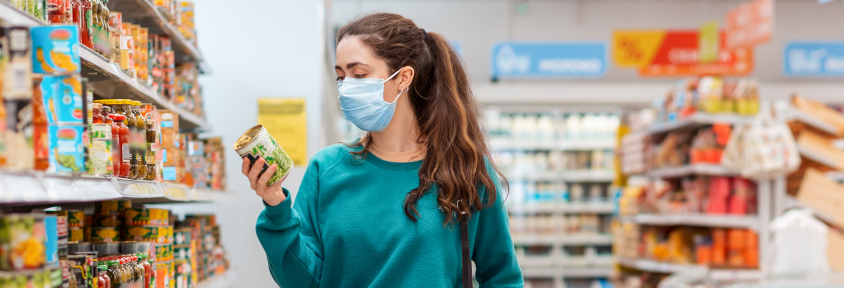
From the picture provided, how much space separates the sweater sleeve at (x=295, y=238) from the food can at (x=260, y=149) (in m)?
0.10

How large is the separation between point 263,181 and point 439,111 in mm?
604

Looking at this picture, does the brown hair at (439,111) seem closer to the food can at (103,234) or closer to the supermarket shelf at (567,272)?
the food can at (103,234)

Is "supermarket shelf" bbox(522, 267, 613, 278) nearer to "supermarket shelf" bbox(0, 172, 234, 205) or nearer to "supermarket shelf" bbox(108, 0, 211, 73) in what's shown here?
"supermarket shelf" bbox(108, 0, 211, 73)

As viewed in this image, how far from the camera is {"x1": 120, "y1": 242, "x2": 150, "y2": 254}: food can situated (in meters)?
1.92

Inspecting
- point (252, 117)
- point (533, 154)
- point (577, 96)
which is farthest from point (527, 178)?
point (252, 117)

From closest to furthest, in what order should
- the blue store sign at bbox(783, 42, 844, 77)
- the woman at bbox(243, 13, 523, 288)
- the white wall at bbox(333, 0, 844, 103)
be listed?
the woman at bbox(243, 13, 523, 288) < the blue store sign at bbox(783, 42, 844, 77) < the white wall at bbox(333, 0, 844, 103)

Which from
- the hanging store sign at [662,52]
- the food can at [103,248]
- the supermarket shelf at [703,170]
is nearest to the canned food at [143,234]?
the food can at [103,248]

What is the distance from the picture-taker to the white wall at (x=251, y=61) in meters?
3.79

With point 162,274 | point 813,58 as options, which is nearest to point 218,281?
point 162,274

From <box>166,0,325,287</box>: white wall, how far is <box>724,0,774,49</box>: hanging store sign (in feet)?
Result: 13.9

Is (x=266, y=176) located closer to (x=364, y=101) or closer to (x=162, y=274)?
(x=364, y=101)

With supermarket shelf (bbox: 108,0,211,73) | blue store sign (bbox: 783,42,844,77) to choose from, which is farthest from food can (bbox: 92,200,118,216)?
blue store sign (bbox: 783,42,844,77)

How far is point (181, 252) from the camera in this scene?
246 centimetres

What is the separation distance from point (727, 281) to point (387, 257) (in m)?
3.15
